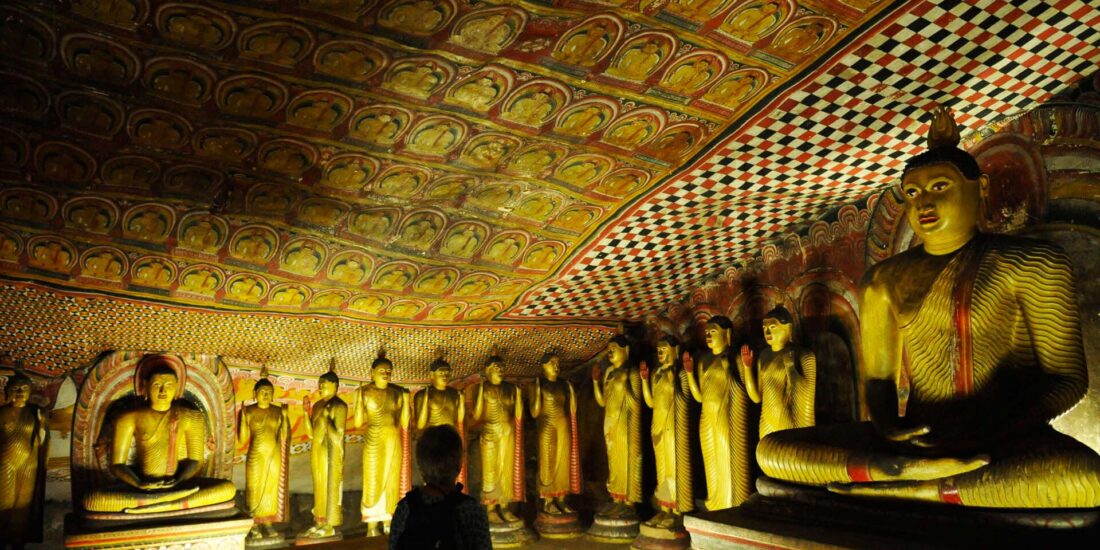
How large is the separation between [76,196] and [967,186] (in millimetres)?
5616

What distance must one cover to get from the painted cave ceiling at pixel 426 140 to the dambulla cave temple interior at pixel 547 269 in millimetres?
28

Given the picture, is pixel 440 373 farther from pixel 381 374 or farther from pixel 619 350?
pixel 619 350

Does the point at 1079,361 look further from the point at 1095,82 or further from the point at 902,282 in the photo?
the point at 1095,82

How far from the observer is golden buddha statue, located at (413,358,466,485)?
765 centimetres

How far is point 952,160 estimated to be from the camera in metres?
3.62

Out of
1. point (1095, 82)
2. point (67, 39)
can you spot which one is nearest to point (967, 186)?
point (1095, 82)

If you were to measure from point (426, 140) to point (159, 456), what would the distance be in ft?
11.9

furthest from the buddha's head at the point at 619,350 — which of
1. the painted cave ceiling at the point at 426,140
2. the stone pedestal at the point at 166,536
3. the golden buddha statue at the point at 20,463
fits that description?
the golden buddha statue at the point at 20,463

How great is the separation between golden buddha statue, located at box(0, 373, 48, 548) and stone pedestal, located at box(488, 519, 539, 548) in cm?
382

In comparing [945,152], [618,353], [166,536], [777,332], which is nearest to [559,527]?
[618,353]

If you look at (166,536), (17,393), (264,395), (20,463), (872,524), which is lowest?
(166,536)

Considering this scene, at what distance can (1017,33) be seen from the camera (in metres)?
4.26

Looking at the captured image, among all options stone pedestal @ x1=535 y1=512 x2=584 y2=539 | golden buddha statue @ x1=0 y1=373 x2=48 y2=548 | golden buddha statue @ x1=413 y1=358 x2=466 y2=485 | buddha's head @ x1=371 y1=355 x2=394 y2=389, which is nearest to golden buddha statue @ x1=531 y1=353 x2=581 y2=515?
stone pedestal @ x1=535 y1=512 x2=584 y2=539

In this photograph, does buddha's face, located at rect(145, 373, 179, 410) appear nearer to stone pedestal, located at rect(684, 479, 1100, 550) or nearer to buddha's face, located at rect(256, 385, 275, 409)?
buddha's face, located at rect(256, 385, 275, 409)
